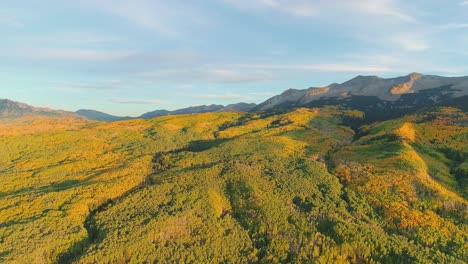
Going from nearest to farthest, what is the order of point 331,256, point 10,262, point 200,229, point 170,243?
1. point 10,262
2. point 331,256
3. point 170,243
4. point 200,229

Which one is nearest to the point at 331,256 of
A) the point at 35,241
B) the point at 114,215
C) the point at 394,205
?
the point at 394,205

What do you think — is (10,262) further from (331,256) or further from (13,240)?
(331,256)

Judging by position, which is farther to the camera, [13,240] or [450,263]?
[13,240]

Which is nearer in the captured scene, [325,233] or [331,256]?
[331,256]

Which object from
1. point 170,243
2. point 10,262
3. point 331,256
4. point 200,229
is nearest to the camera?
point 10,262

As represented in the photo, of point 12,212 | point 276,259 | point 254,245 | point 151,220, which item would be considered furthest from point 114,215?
point 276,259

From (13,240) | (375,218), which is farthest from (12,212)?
(375,218)

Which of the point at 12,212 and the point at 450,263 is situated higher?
the point at 12,212

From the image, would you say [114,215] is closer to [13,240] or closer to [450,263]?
[13,240]

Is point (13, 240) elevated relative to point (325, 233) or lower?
elevated
